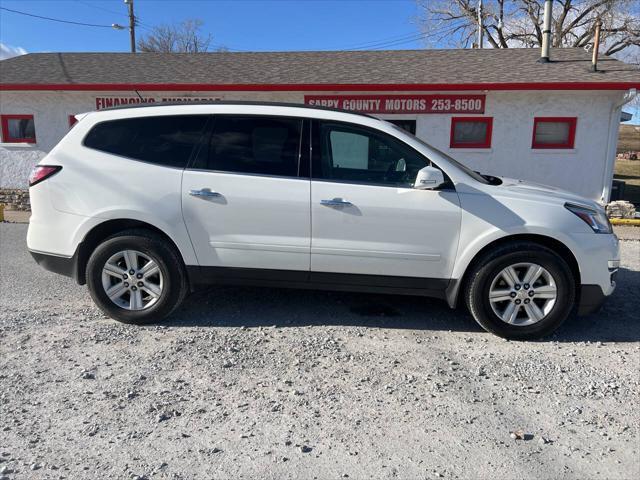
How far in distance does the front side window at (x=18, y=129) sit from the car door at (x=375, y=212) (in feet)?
34.8

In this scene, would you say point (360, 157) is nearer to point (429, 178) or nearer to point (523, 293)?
point (429, 178)

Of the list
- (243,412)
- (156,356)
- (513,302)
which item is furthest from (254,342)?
(513,302)

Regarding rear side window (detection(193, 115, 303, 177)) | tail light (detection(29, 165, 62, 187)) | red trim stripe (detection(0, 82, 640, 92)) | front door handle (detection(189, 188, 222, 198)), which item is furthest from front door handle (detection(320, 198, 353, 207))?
red trim stripe (detection(0, 82, 640, 92))

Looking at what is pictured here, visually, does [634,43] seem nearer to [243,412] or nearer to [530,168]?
[530,168]

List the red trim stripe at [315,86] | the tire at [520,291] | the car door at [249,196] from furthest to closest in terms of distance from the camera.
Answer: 1. the red trim stripe at [315,86]
2. the car door at [249,196]
3. the tire at [520,291]

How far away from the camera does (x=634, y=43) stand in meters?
23.6

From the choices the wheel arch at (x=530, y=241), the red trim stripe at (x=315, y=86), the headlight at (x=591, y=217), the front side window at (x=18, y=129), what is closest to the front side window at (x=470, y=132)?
the red trim stripe at (x=315, y=86)

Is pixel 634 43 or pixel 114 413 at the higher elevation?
pixel 634 43

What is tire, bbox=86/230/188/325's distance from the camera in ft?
13.6

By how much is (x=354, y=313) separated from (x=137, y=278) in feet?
6.57

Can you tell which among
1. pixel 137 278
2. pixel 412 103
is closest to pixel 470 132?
pixel 412 103

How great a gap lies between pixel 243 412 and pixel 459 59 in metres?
11.6

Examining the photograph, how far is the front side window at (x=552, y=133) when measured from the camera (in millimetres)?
10414

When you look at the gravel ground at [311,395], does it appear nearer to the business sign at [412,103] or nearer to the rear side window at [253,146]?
the rear side window at [253,146]
